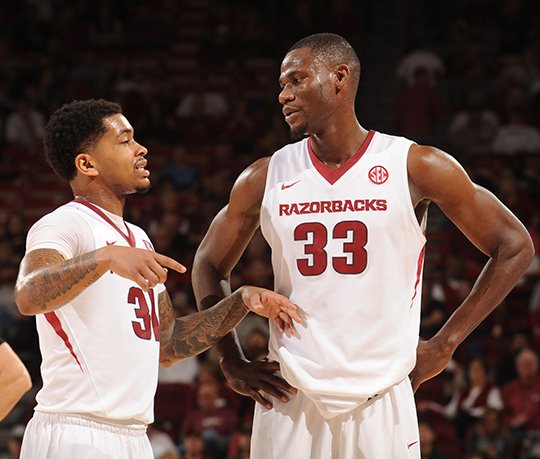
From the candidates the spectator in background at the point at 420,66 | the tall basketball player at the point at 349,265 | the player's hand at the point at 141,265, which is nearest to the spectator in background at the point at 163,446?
the tall basketball player at the point at 349,265

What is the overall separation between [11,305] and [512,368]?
5.14 meters

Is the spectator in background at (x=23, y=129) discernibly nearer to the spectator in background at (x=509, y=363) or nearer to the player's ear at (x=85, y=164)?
the spectator in background at (x=509, y=363)

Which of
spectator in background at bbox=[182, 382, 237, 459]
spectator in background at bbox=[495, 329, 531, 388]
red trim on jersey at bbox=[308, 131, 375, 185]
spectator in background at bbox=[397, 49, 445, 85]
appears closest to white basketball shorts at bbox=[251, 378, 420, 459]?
red trim on jersey at bbox=[308, 131, 375, 185]

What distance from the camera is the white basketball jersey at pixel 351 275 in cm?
407

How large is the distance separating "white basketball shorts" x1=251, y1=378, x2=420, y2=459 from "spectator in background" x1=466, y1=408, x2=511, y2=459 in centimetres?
Answer: 487

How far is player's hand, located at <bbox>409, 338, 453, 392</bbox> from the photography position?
4332 mm

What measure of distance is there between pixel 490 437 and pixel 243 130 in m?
6.76

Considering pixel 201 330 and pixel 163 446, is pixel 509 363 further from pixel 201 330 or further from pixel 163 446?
pixel 201 330

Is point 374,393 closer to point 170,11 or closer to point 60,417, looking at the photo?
point 60,417

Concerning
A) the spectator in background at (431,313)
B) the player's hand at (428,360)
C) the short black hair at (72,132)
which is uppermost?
the short black hair at (72,132)

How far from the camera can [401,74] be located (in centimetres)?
1474

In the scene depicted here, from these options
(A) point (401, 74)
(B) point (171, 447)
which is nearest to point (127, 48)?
(A) point (401, 74)

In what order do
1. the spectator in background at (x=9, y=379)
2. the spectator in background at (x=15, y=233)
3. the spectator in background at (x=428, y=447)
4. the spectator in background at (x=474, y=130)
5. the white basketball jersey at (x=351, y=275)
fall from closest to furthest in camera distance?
the spectator in background at (x=9, y=379), the white basketball jersey at (x=351, y=275), the spectator in background at (x=428, y=447), the spectator in background at (x=15, y=233), the spectator in background at (x=474, y=130)

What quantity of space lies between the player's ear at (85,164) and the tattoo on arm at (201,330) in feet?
2.57
